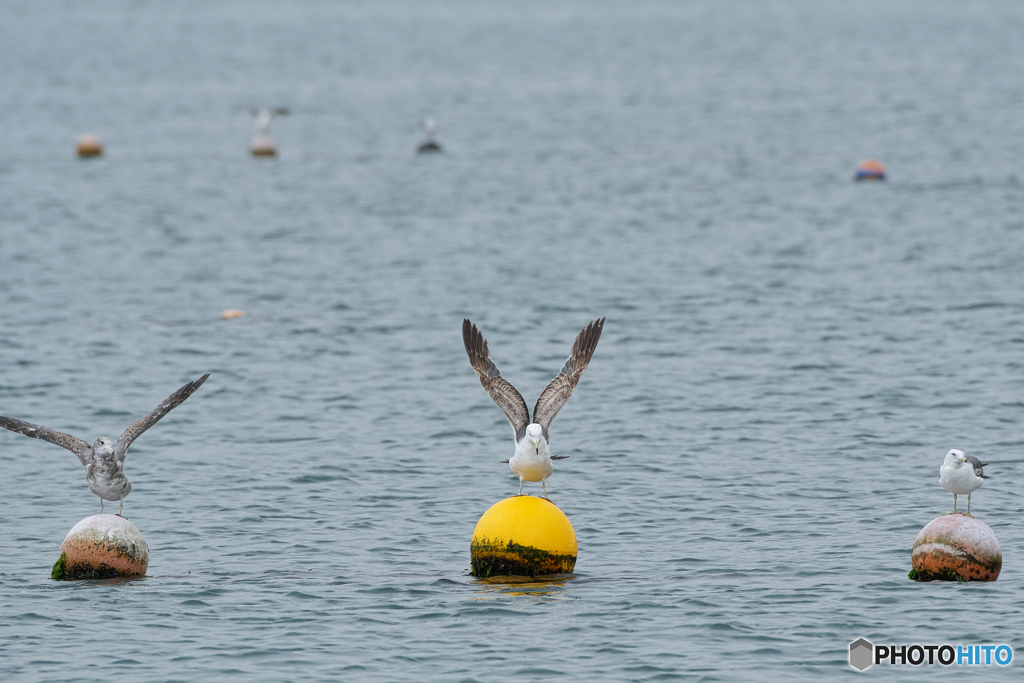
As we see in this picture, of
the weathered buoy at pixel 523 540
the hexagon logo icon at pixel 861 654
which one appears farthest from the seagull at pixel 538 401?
the hexagon logo icon at pixel 861 654

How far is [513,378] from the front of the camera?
31078mm

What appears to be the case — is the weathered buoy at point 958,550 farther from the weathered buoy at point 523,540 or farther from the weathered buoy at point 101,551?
the weathered buoy at point 101,551

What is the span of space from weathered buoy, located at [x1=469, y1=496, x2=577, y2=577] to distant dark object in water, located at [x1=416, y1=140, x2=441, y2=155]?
49.2 meters

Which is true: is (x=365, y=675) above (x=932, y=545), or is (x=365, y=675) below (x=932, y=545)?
below

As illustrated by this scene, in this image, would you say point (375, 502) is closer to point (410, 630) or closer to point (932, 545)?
point (410, 630)

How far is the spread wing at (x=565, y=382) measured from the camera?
62.2ft

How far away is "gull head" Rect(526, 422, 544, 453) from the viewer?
17878 millimetres

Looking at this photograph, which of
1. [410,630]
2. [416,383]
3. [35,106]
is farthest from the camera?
[35,106]

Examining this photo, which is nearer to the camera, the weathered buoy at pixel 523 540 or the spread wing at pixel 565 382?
the weathered buoy at pixel 523 540

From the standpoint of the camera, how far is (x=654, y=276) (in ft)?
138

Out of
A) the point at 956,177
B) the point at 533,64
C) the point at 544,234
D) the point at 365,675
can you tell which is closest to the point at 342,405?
the point at 365,675

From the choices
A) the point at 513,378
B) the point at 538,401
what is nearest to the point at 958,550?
the point at 538,401

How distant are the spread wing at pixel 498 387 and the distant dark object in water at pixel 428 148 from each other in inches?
1862

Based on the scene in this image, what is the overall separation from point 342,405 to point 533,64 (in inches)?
3462
